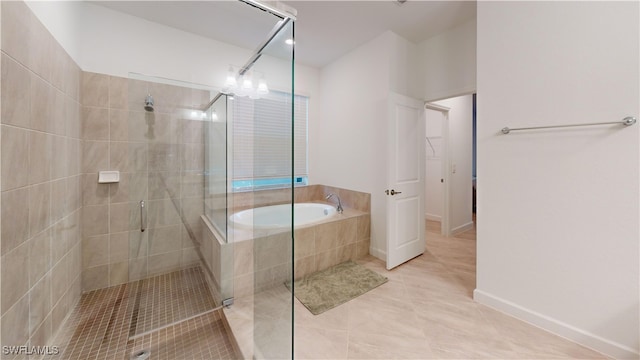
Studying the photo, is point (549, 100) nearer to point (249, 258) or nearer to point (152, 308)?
point (249, 258)

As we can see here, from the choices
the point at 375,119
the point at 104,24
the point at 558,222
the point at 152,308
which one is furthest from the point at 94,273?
the point at 558,222

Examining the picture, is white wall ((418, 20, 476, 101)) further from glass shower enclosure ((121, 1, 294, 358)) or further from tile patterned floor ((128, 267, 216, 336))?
tile patterned floor ((128, 267, 216, 336))

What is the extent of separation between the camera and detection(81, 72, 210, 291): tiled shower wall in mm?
2039

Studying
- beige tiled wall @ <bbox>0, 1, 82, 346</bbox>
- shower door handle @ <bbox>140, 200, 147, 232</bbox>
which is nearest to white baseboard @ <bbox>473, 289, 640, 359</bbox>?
beige tiled wall @ <bbox>0, 1, 82, 346</bbox>

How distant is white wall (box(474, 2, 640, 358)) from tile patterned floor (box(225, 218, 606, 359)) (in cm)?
19

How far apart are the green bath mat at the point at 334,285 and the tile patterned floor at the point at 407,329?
67 millimetres

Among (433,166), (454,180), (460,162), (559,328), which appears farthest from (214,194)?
(433,166)

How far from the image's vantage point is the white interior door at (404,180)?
2498 millimetres

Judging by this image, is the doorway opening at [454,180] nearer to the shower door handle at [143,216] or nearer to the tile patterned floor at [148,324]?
the tile patterned floor at [148,324]

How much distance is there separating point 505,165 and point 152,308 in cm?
305

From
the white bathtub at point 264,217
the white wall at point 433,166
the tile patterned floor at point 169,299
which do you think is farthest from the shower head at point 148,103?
the white wall at point 433,166

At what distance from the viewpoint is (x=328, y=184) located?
3.59m

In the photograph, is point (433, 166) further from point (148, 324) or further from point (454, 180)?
point (148, 324)

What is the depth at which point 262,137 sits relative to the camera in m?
1.52
